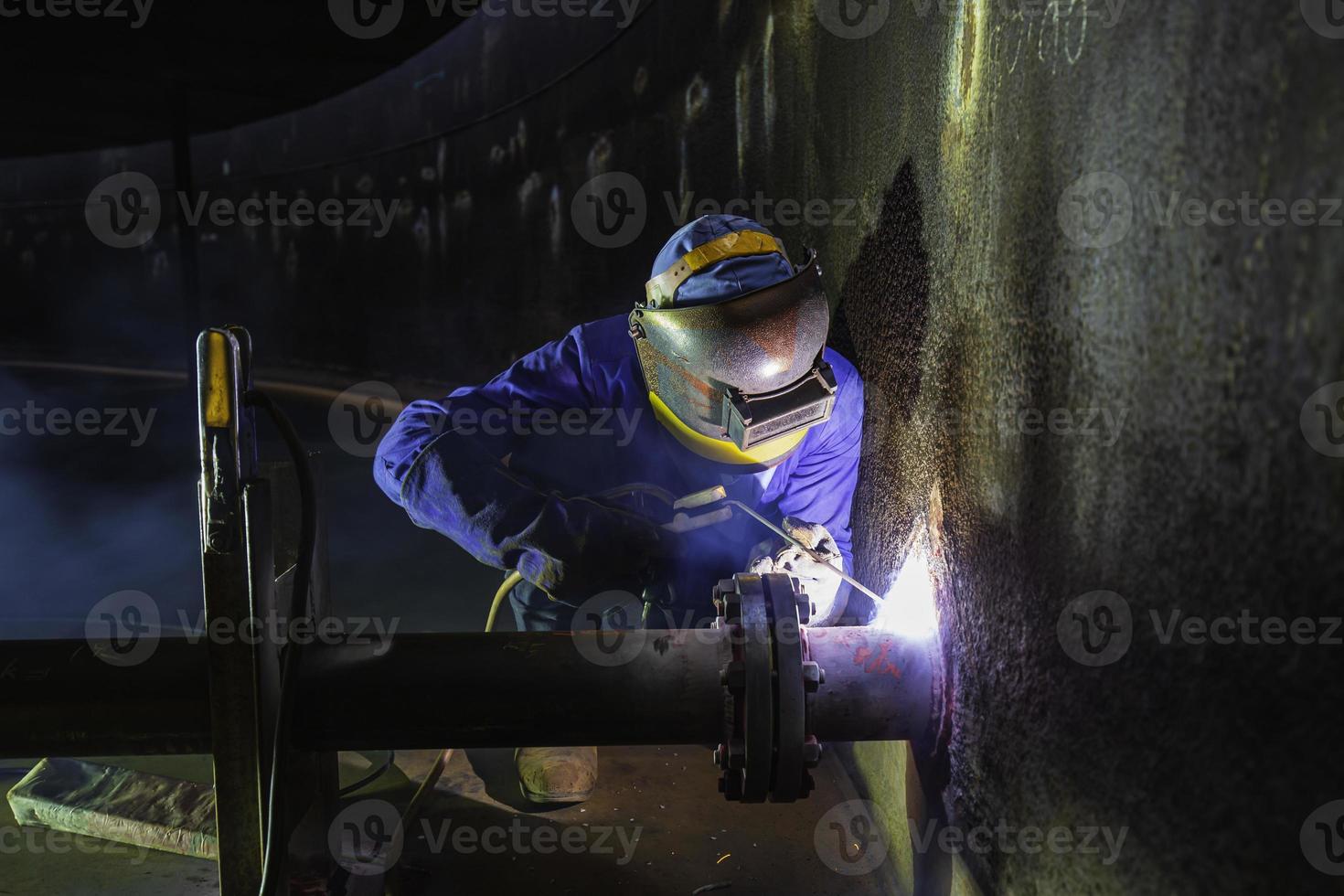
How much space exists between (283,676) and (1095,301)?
122 cm

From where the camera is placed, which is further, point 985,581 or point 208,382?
point 985,581

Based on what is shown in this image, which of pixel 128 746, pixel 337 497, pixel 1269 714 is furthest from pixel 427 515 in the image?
pixel 337 497

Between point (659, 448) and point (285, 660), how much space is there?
1.27m

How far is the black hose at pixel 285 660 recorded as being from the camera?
1.32 meters

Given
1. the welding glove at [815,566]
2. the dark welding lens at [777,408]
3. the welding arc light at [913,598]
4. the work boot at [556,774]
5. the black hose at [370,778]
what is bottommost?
the black hose at [370,778]

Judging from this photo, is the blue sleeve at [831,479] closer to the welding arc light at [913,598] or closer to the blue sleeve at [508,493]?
the welding arc light at [913,598]

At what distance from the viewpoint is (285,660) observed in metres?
1.40

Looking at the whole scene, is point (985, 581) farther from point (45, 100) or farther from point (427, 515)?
point (45, 100)

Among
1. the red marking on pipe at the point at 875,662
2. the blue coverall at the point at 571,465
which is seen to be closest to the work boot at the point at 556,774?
the blue coverall at the point at 571,465

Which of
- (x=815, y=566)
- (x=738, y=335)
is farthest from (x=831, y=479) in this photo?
(x=738, y=335)

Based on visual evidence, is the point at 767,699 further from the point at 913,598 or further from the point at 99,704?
the point at 99,704

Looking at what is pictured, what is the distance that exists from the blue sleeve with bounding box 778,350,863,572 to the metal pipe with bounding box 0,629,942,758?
89 cm

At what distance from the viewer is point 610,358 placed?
2.48 metres

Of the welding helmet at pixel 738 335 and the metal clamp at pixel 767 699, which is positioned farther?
the welding helmet at pixel 738 335
